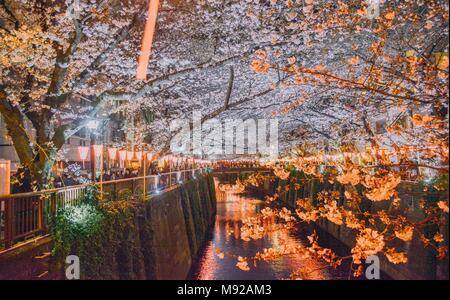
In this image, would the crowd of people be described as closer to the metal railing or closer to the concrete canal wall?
the concrete canal wall

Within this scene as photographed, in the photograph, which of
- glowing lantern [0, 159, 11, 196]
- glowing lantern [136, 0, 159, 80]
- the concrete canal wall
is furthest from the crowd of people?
glowing lantern [0, 159, 11, 196]

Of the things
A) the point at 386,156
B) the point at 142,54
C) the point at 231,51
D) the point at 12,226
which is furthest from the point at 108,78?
the point at 386,156

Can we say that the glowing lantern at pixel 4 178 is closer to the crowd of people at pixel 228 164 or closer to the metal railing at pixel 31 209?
the metal railing at pixel 31 209

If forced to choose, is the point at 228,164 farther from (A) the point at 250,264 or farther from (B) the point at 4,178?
(B) the point at 4,178

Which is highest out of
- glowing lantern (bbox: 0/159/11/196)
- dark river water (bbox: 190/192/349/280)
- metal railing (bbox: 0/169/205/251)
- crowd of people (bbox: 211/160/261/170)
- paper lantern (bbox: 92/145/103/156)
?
paper lantern (bbox: 92/145/103/156)

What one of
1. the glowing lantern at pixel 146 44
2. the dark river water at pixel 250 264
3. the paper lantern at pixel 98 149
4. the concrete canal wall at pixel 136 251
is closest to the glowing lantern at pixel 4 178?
the concrete canal wall at pixel 136 251

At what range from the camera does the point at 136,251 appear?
12352mm

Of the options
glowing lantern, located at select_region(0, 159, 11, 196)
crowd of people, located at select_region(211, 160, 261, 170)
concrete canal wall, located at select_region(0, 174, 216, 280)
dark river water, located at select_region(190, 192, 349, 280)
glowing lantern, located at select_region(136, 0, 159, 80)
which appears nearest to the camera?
concrete canal wall, located at select_region(0, 174, 216, 280)

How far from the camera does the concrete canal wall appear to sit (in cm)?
828

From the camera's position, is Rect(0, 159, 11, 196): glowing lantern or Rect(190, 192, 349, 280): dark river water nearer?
Rect(0, 159, 11, 196): glowing lantern

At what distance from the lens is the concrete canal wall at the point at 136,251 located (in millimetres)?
8281

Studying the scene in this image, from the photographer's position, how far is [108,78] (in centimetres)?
1916
